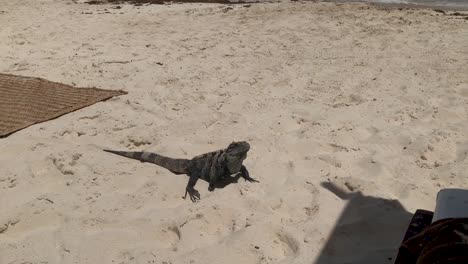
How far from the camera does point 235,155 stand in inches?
129

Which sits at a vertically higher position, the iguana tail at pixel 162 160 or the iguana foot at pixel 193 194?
the iguana tail at pixel 162 160

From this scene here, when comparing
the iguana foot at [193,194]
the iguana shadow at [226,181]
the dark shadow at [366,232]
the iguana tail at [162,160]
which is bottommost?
the iguana shadow at [226,181]

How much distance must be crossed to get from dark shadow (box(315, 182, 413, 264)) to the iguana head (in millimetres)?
734

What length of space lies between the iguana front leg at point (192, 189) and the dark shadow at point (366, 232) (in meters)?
0.98

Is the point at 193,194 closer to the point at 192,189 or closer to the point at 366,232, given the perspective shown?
the point at 192,189

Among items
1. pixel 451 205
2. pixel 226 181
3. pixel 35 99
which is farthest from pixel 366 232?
pixel 35 99

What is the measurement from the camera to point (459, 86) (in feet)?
16.2

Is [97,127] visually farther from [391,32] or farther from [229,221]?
[391,32]

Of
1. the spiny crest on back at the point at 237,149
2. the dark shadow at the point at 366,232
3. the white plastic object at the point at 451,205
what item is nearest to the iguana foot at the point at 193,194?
the spiny crest on back at the point at 237,149

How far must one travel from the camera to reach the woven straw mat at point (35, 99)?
4281 millimetres

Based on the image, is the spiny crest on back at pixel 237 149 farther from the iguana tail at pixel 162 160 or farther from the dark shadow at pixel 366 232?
the dark shadow at pixel 366 232

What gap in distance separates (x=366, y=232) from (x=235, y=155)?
1068 mm

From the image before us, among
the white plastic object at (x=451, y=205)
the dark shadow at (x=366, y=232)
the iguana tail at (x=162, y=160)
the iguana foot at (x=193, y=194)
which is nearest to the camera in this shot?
the white plastic object at (x=451, y=205)

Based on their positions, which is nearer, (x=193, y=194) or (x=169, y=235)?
(x=169, y=235)
